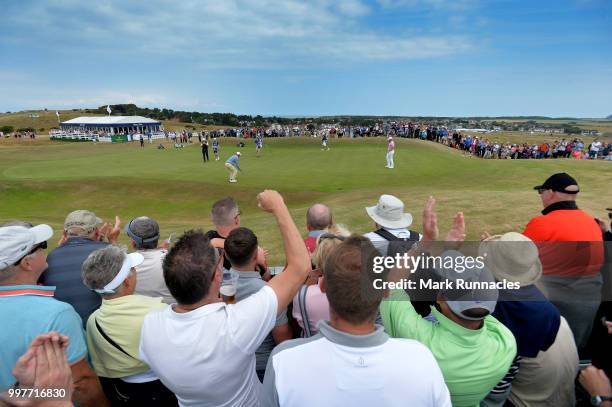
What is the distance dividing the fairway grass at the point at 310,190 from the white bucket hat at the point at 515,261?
17.6ft

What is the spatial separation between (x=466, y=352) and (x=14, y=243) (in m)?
3.25

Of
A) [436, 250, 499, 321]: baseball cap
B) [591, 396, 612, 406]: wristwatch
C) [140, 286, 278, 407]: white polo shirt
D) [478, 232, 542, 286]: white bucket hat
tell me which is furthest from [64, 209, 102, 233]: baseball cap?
[591, 396, 612, 406]: wristwatch

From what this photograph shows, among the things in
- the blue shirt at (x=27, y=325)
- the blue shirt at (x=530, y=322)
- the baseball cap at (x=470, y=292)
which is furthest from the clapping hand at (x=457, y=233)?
the blue shirt at (x=27, y=325)

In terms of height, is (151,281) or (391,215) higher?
(391,215)

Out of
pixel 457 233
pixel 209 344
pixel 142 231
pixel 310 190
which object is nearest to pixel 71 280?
pixel 142 231

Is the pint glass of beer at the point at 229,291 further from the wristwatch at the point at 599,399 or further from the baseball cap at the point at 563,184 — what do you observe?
the baseball cap at the point at 563,184

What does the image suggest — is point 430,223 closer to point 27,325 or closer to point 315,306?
point 315,306

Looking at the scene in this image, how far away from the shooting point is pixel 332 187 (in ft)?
53.2

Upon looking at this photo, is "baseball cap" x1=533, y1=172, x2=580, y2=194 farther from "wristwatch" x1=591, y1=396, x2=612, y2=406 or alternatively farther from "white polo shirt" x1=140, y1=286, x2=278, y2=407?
"white polo shirt" x1=140, y1=286, x2=278, y2=407

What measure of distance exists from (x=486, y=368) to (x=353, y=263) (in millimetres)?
1231

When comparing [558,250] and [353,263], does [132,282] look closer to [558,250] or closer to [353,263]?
[353,263]

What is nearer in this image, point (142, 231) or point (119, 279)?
point (119, 279)

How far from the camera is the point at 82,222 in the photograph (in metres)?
4.08

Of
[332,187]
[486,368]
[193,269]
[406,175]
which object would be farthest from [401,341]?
[406,175]
